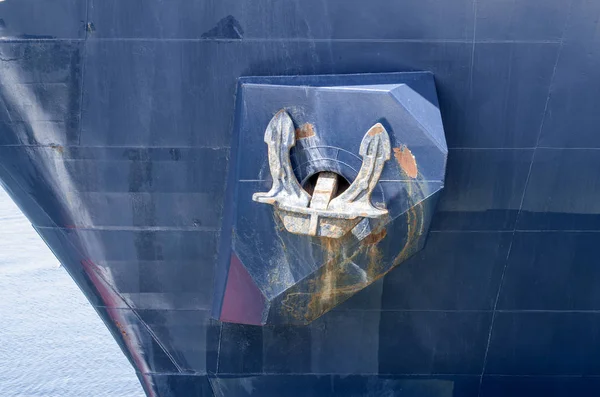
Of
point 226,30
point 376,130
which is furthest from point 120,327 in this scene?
point 376,130

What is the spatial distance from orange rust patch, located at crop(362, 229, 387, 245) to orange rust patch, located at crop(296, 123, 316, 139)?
0.74 meters

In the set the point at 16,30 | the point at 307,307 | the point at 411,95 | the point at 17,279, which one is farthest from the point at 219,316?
the point at 17,279

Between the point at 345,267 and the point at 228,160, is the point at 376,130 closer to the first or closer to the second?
the point at 345,267

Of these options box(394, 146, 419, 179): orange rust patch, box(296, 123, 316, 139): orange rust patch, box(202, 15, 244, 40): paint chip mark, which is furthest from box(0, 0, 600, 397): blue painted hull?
box(394, 146, 419, 179): orange rust patch

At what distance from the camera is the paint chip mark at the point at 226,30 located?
Result: 457cm

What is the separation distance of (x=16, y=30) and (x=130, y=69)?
79 cm

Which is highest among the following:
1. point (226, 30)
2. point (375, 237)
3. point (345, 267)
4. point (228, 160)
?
point (226, 30)

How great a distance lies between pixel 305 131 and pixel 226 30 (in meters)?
0.91

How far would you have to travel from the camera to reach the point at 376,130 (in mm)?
4180

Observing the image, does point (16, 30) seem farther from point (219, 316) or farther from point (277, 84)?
point (219, 316)

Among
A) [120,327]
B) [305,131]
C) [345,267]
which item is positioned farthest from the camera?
[120,327]

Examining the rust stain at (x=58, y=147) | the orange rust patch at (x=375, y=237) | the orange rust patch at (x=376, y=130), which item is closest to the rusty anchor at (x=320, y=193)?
the orange rust patch at (x=376, y=130)

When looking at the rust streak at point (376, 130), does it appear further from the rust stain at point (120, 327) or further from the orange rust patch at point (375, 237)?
the rust stain at point (120, 327)

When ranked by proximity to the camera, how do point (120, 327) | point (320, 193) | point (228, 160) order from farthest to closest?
point (120, 327) → point (228, 160) → point (320, 193)
